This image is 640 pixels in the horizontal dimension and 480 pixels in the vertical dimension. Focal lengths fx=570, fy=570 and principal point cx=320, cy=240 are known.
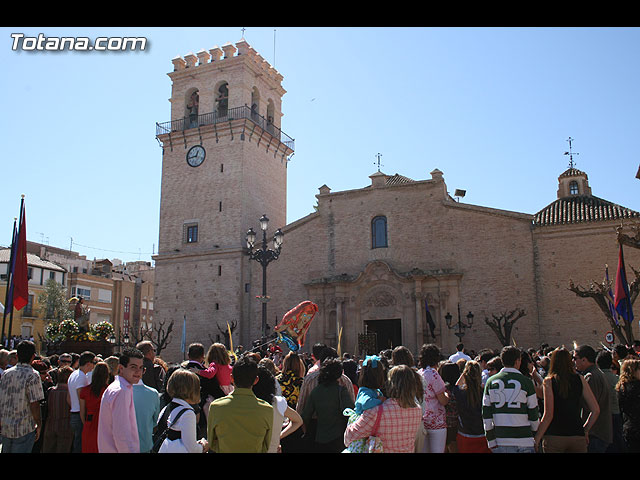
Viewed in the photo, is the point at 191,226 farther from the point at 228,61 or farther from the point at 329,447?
the point at 329,447

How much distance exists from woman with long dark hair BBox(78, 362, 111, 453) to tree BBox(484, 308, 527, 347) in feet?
70.2

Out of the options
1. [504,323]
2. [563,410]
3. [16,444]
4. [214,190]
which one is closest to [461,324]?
[504,323]

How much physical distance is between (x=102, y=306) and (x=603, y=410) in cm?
5203

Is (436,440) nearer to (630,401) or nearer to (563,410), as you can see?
(563,410)

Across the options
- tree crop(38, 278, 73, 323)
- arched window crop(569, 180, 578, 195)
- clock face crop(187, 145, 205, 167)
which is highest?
clock face crop(187, 145, 205, 167)

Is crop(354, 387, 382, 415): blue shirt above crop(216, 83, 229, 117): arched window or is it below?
below

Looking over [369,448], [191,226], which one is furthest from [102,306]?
[369,448]

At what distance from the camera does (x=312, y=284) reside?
1180 inches

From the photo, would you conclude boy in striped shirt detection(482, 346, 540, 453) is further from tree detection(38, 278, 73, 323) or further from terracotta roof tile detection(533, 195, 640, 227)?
tree detection(38, 278, 73, 323)

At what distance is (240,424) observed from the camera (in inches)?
182

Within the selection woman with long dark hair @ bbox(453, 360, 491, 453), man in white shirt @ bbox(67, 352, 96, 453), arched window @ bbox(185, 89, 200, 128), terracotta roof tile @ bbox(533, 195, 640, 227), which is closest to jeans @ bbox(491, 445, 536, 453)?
woman with long dark hair @ bbox(453, 360, 491, 453)

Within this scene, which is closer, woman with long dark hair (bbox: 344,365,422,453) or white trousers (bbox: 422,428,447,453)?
woman with long dark hair (bbox: 344,365,422,453)

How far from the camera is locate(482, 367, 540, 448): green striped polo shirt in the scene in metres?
5.63

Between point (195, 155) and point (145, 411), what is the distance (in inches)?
1196
